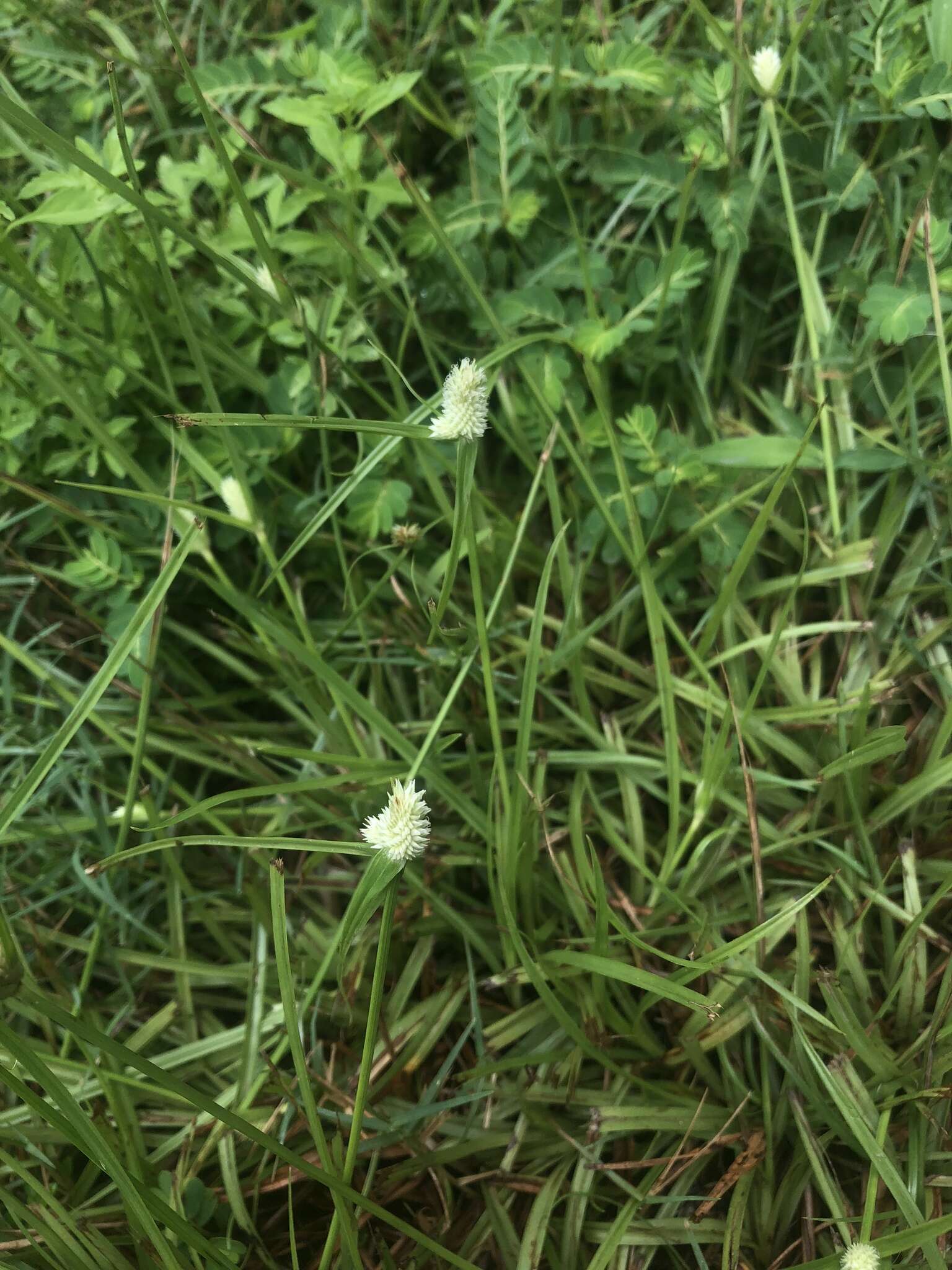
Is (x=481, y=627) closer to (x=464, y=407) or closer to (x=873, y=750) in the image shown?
(x=464, y=407)

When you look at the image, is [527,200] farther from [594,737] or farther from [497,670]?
[594,737]

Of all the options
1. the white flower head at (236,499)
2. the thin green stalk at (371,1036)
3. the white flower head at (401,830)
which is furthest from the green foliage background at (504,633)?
the white flower head at (401,830)

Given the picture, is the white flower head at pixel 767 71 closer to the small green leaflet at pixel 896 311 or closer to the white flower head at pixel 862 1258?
the small green leaflet at pixel 896 311

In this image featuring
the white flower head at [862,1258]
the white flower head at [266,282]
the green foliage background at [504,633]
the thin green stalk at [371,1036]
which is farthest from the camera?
the white flower head at [266,282]

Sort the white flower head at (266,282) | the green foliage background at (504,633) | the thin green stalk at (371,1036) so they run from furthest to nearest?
the white flower head at (266,282), the green foliage background at (504,633), the thin green stalk at (371,1036)

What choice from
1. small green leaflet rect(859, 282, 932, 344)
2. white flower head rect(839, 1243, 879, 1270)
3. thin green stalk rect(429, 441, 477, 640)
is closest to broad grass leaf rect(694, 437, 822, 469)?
small green leaflet rect(859, 282, 932, 344)

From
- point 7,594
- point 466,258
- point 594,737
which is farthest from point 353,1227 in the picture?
point 466,258

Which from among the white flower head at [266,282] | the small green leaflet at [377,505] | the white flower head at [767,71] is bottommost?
the small green leaflet at [377,505]
